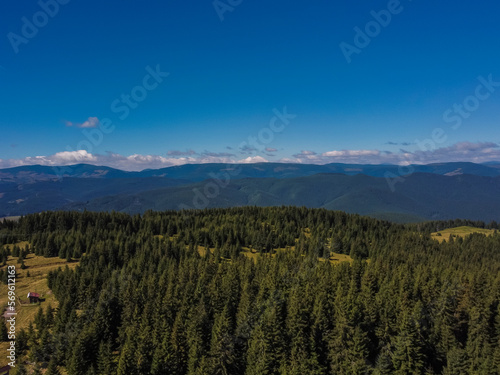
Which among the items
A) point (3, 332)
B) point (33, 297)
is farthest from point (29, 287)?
point (3, 332)

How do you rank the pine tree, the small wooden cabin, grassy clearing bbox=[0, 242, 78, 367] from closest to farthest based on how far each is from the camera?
the pine tree < grassy clearing bbox=[0, 242, 78, 367] < the small wooden cabin

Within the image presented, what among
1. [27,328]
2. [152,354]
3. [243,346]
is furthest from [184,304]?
[27,328]

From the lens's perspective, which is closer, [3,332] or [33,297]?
[3,332]

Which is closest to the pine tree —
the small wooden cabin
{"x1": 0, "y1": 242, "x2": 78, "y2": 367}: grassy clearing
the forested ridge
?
{"x1": 0, "y1": 242, "x2": 78, "y2": 367}: grassy clearing

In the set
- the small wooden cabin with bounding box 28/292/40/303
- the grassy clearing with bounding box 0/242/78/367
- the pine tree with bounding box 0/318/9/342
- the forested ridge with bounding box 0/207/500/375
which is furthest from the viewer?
the small wooden cabin with bounding box 28/292/40/303

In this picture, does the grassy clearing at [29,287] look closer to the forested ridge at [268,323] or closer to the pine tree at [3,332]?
the pine tree at [3,332]

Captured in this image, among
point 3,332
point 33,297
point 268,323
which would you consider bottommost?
point 3,332

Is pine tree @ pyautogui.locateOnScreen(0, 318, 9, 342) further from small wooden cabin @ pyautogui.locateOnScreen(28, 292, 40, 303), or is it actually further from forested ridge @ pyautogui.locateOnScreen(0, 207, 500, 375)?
small wooden cabin @ pyautogui.locateOnScreen(28, 292, 40, 303)

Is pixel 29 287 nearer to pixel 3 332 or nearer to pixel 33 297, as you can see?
pixel 33 297

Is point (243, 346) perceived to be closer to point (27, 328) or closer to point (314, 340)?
point (314, 340)
